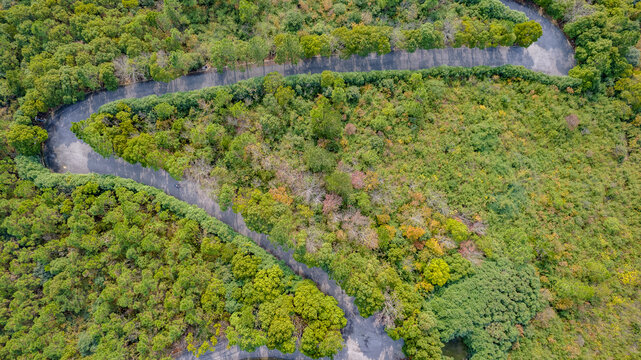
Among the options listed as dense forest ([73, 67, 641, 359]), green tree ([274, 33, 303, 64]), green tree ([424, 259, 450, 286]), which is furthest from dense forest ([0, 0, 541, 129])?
green tree ([424, 259, 450, 286])

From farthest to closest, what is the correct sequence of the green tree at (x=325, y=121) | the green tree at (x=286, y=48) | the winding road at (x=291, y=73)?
1. the green tree at (x=286, y=48)
2. the green tree at (x=325, y=121)
3. the winding road at (x=291, y=73)

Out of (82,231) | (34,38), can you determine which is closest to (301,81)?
(82,231)

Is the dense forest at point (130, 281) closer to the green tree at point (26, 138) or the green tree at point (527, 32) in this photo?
the green tree at point (26, 138)

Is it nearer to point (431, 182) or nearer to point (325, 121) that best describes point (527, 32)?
point (431, 182)

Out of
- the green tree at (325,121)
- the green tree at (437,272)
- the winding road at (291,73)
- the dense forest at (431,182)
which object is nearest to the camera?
the green tree at (437,272)

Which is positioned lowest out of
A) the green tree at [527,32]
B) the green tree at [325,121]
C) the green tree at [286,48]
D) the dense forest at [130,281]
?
the dense forest at [130,281]

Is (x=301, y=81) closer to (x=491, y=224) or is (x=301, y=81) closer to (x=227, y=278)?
(x=227, y=278)

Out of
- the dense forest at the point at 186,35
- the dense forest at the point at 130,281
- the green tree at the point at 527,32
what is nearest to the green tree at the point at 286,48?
the dense forest at the point at 186,35

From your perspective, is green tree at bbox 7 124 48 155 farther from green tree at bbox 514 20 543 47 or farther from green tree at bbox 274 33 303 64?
green tree at bbox 514 20 543 47
